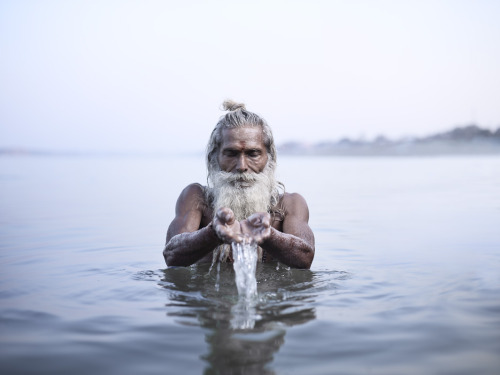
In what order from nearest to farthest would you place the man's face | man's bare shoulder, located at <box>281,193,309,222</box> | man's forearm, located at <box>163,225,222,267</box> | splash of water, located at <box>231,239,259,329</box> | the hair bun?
splash of water, located at <box>231,239,259,329</box>
man's forearm, located at <box>163,225,222,267</box>
the man's face
man's bare shoulder, located at <box>281,193,309,222</box>
the hair bun

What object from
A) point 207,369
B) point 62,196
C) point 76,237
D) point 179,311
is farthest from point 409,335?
point 62,196

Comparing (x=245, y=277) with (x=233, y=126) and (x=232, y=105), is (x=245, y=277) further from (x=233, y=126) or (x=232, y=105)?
(x=232, y=105)

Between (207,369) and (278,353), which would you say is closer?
(207,369)

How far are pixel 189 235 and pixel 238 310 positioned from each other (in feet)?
3.05

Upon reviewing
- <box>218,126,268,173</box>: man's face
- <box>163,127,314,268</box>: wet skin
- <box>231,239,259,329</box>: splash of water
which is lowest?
<box>231,239,259,329</box>: splash of water

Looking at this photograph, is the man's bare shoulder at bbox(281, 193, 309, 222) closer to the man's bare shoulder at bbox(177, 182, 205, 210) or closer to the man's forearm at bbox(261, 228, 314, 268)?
the man's forearm at bbox(261, 228, 314, 268)

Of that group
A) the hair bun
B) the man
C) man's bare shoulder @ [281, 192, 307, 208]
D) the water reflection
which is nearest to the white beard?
the man

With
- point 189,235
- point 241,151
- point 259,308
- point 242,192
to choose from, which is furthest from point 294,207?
point 259,308

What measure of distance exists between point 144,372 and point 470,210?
9000mm

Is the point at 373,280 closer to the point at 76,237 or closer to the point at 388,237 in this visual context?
the point at 388,237

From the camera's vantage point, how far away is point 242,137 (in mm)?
5035

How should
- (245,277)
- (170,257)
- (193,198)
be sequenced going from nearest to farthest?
A: (245,277), (170,257), (193,198)

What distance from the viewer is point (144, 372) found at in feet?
8.71

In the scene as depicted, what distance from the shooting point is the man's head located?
4.94 m
